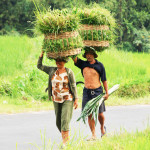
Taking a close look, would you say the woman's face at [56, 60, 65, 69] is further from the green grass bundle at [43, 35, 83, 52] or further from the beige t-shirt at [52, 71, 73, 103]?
the green grass bundle at [43, 35, 83, 52]

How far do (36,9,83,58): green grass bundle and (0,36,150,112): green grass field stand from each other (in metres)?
3.78

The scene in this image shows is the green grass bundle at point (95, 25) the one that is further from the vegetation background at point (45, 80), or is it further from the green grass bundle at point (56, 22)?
the green grass bundle at point (56, 22)

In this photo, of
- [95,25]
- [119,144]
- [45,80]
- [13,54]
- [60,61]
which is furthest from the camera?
[13,54]

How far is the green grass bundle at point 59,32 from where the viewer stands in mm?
5102

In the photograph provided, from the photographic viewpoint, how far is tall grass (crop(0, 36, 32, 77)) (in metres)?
12.9

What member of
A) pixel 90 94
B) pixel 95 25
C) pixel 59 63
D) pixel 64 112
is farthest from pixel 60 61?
pixel 95 25

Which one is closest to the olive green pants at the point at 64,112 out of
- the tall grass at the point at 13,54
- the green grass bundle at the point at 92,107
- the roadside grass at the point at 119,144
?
the green grass bundle at the point at 92,107

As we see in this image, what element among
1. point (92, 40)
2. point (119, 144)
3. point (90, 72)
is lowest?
point (119, 144)

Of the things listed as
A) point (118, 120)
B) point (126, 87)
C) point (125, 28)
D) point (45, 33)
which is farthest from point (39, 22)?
point (125, 28)

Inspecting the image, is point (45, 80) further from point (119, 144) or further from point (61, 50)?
point (119, 144)

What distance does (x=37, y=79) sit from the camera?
11.2 metres

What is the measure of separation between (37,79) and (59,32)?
6152 mm

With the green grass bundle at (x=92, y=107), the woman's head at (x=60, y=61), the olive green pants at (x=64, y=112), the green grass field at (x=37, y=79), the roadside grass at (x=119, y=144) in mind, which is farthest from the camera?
the green grass field at (x=37, y=79)

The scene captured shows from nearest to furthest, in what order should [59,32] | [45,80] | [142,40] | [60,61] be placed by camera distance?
[59,32] → [60,61] → [45,80] → [142,40]
